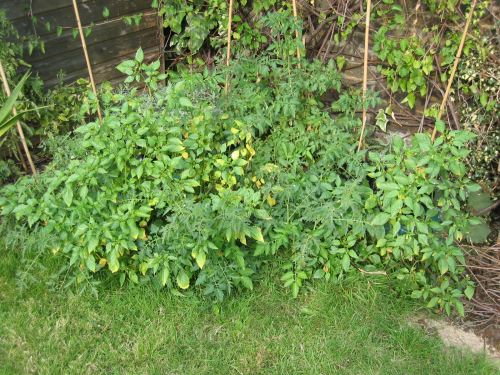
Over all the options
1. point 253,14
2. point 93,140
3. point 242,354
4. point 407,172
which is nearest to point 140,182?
point 93,140

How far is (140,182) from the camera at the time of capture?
11.1 feet

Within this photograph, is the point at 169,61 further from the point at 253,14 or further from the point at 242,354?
the point at 242,354

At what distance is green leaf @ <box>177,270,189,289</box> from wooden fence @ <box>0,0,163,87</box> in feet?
7.37

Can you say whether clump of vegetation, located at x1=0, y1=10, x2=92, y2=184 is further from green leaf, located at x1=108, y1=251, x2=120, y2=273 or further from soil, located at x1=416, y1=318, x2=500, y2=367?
→ soil, located at x1=416, y1=318, x2=500, y2=367

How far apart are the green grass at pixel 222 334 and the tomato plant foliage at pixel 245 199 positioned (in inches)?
5.1

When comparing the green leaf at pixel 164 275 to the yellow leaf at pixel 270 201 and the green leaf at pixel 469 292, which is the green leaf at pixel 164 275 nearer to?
the yellow leaf at pixel 270 201

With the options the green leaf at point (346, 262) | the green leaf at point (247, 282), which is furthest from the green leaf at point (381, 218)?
the green leaf at point (247, 282)

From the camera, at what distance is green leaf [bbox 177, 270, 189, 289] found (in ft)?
10.5

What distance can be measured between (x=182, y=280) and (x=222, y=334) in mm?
369

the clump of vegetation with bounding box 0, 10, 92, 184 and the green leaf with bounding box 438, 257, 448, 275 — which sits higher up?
the clump of vegetation with bounding box 0, 10, 92, 184

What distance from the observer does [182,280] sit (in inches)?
127

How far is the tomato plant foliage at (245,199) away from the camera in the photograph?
3.13m

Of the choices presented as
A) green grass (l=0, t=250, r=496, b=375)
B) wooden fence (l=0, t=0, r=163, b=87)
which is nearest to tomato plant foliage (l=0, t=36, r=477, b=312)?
green grass (l=0, t=250, r=496, b=375)

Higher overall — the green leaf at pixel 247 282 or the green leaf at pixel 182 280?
the green leaf at pixel 182 280
